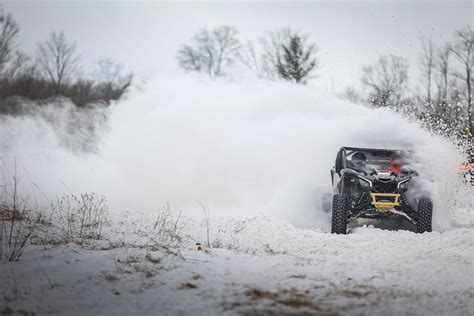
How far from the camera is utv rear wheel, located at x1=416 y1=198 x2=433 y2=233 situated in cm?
757

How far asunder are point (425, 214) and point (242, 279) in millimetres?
4438

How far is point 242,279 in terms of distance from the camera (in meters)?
4.55

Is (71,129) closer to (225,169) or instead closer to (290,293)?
(225,169)

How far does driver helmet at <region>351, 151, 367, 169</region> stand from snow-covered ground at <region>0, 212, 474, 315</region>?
6.89ft

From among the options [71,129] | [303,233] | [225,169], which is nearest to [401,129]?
[303,233]

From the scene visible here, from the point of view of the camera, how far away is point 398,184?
7.53 metres

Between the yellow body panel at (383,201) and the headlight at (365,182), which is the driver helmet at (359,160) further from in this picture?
A: the yellow body panel at (383,201)

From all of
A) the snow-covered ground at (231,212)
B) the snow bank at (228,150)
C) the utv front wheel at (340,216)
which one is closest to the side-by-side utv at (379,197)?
the utv front wheel at (340,216)

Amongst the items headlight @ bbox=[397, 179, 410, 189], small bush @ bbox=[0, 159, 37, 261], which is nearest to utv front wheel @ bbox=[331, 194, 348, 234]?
headlight @ bbox=[397, 179, 410, 189]

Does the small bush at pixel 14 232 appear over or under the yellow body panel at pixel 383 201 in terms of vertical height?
under

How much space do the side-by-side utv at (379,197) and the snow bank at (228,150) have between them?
0.87 meters

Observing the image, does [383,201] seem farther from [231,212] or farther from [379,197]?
[231,212]

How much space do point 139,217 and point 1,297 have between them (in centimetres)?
502

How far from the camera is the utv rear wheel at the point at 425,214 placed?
757 cm
